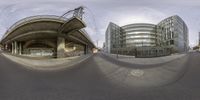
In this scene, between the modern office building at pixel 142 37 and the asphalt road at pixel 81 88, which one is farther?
the modern office building at pixel 142 37

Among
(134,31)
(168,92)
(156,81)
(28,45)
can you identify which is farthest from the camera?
(134,31)

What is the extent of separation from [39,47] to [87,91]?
6146mm

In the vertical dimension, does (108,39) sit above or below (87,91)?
above

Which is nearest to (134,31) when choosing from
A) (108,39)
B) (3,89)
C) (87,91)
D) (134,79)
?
(108,39)

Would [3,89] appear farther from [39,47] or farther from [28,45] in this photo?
[39,47]

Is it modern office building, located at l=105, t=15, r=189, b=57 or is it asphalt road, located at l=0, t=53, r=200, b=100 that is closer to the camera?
asphalt road, located at l=0, t=53, r=200, b=100

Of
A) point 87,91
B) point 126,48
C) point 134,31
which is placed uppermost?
point 134,31

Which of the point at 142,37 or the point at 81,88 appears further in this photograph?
the point at 142,37

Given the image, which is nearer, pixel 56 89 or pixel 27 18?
pixel 56 89

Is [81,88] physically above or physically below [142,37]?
below

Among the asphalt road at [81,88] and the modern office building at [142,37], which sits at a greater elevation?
the modern office building at [142,37]

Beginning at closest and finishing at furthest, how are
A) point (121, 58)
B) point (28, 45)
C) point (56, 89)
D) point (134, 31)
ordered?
point (56, 89) → point (28, 45) → point (134, 31) → point (121, 58)

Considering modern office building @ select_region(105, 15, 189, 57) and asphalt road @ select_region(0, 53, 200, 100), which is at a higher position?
modern office building @ select_region(105, 15, 189, 57)

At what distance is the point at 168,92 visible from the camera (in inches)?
236
